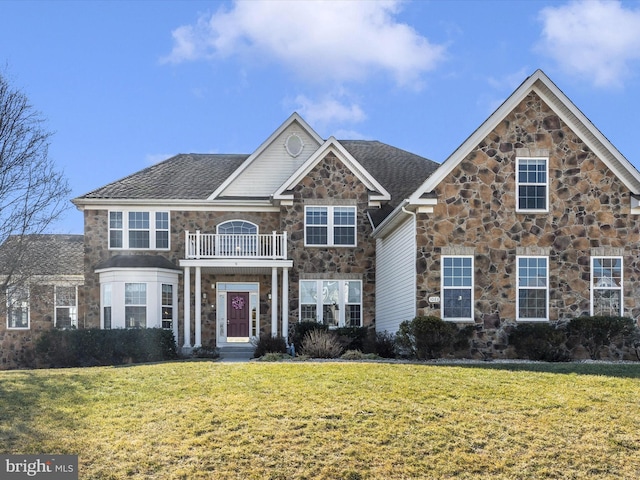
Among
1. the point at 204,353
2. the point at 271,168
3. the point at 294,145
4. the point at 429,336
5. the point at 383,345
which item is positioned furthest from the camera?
the point at 294,145

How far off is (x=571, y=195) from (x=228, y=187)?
11.9 meters

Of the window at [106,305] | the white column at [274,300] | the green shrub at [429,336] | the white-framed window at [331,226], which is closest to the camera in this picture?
the green shrub at [429,336]

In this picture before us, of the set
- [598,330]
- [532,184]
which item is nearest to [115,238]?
[532,184]

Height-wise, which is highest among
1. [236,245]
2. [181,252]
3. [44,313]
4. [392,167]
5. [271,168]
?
[392,167]

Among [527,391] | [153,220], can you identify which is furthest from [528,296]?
[153,220]

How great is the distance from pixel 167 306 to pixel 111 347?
3.39m

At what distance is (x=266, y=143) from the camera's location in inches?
1053

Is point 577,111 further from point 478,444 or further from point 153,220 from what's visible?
point 153,220

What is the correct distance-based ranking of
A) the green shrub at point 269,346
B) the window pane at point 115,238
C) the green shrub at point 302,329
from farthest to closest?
the window pane at point 115,238 < the green shrub at point 302,329 < the green shrub at point 269,346

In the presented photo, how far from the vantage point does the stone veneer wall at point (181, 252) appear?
25953mm

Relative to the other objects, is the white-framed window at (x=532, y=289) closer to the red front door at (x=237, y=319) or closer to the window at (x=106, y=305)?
the red front door at (x=237, y=319)

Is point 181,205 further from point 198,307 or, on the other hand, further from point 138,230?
point 198,307

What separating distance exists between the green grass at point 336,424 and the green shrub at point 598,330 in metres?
3.88

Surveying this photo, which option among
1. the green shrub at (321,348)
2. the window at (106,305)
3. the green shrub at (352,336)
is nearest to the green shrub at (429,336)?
the green shrub at (321,348)
